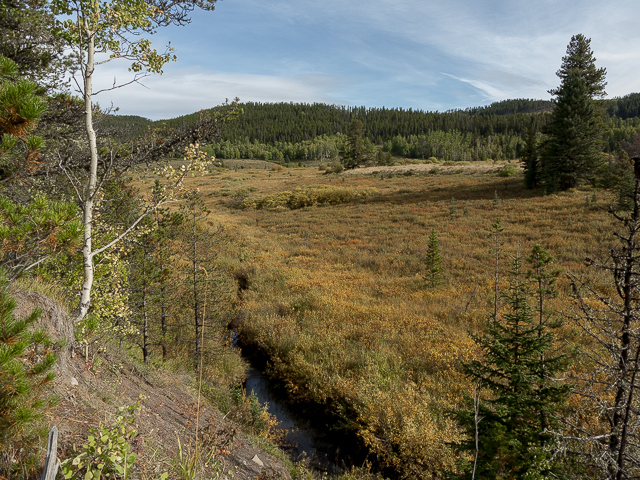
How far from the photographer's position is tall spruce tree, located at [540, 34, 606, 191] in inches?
1103

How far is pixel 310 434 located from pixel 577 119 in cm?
3248

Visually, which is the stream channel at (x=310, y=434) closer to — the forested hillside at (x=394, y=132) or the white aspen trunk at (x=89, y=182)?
the white aspen trunk at (x=89, y=182)

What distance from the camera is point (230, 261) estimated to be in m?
20.4

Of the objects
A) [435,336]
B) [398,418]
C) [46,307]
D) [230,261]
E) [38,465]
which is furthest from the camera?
[230,261]

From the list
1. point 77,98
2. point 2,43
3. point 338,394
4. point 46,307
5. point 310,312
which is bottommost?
point 338,394

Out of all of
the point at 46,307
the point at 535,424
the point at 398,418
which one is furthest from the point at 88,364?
the point at 398,418

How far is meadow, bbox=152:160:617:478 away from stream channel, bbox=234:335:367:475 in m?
0.37

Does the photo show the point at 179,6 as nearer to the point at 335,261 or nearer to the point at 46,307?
the point at 46,307

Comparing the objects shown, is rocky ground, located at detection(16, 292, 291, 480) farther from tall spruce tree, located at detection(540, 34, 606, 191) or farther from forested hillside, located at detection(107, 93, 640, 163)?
forested hillside, located at detection(107, 93, 640, 163)

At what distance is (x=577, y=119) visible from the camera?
27.9m

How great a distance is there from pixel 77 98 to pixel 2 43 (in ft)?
3.93

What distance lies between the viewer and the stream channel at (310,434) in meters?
8.04

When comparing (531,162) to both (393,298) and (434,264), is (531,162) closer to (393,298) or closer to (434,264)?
(434,264)

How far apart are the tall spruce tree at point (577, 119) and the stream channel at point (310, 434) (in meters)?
30.9
